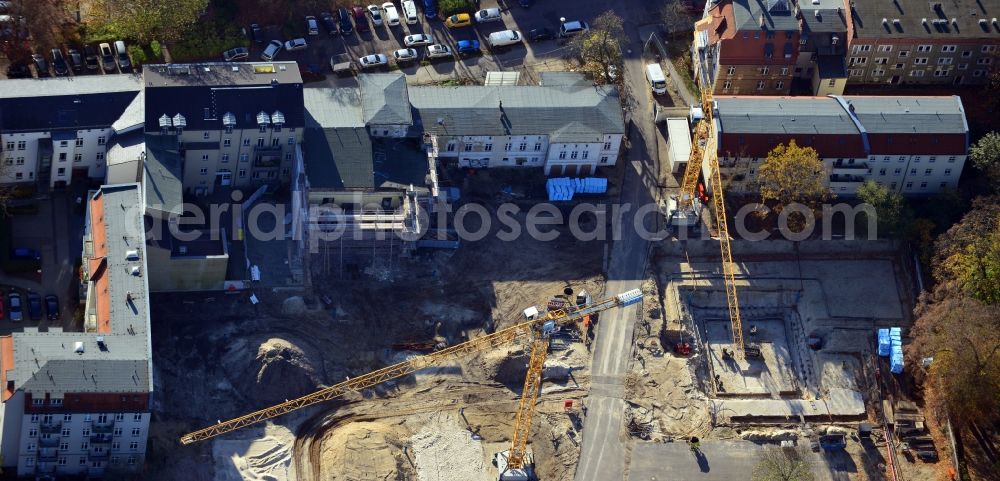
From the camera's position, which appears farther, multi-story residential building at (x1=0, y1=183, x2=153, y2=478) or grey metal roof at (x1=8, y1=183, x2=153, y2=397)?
multi-story residential building at (x1=0, y1=183, x2=153, y2=478)

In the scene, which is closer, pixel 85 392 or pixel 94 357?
pixel 85 392

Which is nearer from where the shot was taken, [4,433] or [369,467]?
[4,433]

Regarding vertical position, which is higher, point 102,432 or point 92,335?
point 92,335

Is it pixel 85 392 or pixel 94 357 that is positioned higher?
pixel 94 357

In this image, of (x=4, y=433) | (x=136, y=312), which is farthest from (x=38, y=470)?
(x=136, y=312)

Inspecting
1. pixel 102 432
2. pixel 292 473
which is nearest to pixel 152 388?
pixel 102 432

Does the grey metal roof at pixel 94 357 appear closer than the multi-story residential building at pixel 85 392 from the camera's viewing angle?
Yes

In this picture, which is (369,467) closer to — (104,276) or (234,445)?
(234,445)
